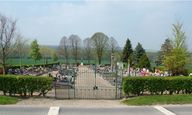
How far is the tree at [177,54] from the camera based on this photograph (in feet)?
141

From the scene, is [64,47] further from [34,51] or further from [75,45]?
[34,51]

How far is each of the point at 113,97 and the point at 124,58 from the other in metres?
63.7

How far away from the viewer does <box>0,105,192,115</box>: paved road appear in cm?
1520

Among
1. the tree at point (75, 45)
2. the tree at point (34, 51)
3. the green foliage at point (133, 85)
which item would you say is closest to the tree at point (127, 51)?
the tree at point (34, 51)

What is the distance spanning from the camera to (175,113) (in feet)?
50.4

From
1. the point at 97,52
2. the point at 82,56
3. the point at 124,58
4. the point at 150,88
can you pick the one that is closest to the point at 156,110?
the point at 150,88

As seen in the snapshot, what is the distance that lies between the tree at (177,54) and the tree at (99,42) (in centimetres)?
5615

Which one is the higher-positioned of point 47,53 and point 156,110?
point 47,53

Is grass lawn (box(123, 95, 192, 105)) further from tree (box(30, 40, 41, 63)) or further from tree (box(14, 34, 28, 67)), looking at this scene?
tree (box(30, 40, 41, 63))

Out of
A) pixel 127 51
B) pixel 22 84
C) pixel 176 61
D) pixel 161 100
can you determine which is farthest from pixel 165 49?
pixel 161 100

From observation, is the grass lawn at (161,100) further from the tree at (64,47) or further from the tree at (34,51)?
the tree at (64,47)

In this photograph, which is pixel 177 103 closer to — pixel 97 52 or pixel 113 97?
pixel 113 97

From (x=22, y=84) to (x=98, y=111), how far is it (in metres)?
6.56

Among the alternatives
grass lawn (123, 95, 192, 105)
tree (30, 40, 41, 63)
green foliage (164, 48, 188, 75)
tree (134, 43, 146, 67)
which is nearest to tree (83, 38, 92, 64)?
tree (30, 40, 41, 63)
